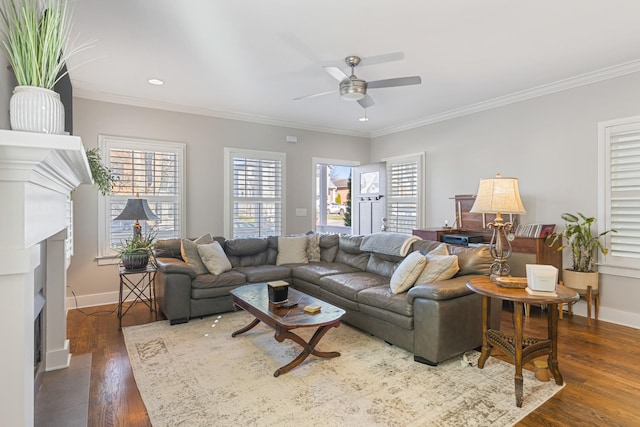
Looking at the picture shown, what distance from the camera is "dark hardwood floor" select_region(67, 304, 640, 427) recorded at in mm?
2100

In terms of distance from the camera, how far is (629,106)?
144 inches

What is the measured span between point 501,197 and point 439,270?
0.86m

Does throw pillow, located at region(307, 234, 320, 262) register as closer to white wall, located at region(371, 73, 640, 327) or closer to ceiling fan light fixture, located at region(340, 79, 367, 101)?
white wall, located at region(371, 73, 640, 327)

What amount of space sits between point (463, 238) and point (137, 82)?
455cm

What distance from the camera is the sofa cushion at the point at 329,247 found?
4984 millimetres

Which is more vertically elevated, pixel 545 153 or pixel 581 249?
pixel 545 153

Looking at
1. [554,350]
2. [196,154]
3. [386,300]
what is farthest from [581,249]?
[196,154]

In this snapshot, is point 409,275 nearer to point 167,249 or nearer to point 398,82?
point 398,82

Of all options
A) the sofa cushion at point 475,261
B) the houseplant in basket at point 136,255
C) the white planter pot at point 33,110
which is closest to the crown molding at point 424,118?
the houseplant in basket at point 136,255

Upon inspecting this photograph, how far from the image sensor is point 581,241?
376 centimetres

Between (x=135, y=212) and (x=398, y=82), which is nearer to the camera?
(x=398, y=82)

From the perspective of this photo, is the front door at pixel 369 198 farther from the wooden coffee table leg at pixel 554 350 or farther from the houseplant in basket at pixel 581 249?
the wooden coffee table leg at pixel 554 350

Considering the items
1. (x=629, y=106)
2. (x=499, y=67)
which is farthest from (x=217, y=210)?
(x=629, y=106)

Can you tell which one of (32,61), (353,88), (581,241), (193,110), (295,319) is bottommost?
(295,319)
